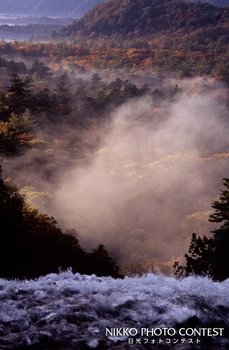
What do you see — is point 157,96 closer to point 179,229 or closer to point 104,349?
point 179,229

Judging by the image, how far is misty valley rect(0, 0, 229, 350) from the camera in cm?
955

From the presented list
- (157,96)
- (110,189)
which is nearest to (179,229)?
(110,189)

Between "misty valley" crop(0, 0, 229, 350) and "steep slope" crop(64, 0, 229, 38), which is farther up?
"steep slope" crop(64, 0, 229, 38)

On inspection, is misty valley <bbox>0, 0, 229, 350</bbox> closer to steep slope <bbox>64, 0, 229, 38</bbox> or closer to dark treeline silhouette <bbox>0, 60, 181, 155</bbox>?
dark treeline silhouette <bbox>0, 60, 181, 155</bbox>

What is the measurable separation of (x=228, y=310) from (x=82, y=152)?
1357 inches

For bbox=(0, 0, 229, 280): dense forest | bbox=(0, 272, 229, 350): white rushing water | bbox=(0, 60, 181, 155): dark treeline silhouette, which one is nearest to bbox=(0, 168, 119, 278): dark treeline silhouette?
bbox=(0, 0, 229, 280): dense forest

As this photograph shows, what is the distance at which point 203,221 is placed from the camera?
2711 cm

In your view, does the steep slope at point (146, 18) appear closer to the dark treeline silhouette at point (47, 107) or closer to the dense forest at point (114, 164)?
the dense forest at point (114, 164)

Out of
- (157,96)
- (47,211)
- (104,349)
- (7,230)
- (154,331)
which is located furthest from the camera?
(157,96)

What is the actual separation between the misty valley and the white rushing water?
3 centimetres

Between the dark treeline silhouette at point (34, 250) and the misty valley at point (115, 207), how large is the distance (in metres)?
0.06

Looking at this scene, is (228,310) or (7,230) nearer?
(228,310)

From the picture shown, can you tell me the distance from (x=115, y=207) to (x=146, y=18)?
15214 centimetres

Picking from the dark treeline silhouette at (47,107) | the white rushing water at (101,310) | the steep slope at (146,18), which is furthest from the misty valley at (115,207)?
the steep slope at (146,18)
